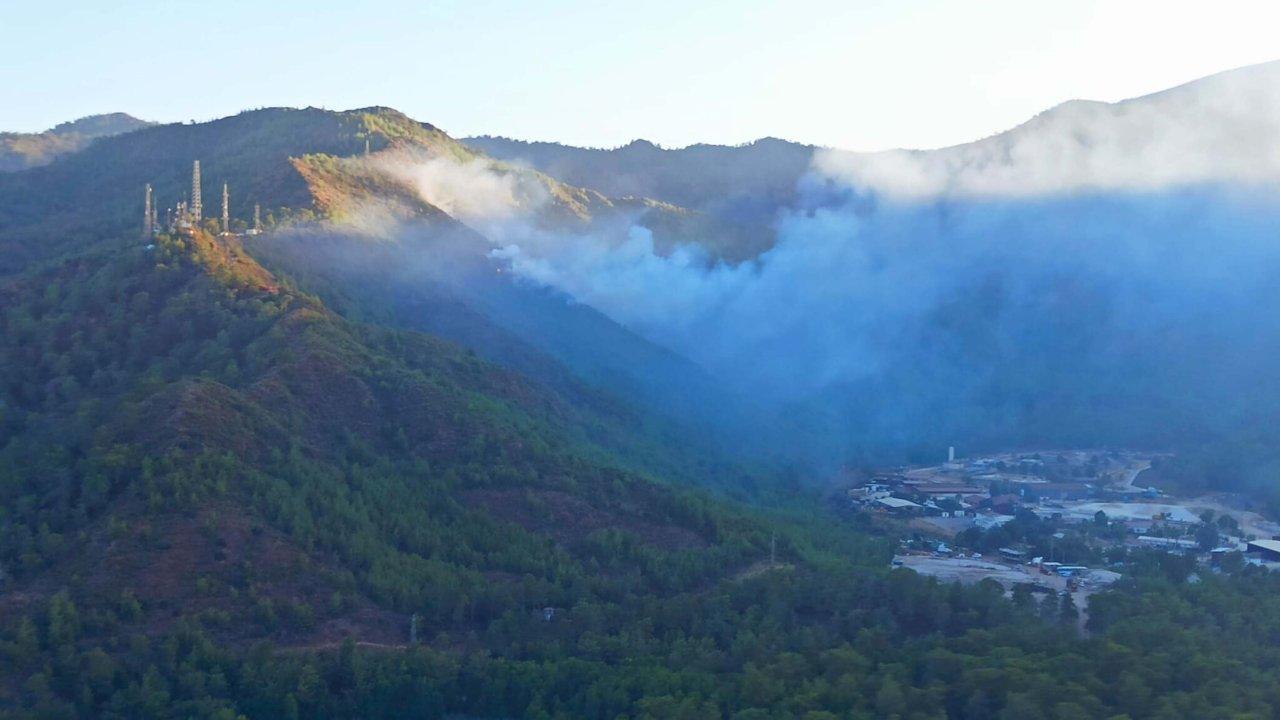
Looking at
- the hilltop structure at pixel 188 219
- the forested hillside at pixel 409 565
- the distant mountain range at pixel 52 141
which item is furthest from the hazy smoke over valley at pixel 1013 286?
the distant mountain range at pixel 52 141

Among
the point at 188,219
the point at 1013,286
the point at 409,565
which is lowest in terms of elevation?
the point at 409,565

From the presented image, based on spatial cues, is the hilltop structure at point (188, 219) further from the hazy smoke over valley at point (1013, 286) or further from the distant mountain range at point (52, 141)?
Answer: the distant mountain range at point (52, 141)

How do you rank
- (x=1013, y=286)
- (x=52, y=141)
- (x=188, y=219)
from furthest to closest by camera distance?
(x=52, y=141) < (x=1013, y=286) < (x=188, y=219)

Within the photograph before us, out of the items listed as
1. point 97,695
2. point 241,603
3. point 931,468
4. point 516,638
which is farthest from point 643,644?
point 931,468

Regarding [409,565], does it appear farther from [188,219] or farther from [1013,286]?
[1013,286]

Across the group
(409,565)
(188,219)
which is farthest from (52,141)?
(409,565)

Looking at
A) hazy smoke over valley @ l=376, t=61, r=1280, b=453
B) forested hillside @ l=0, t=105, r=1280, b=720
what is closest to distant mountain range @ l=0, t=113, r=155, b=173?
hazy smoke over valley @ l=376, t=61, r=1280, b=453

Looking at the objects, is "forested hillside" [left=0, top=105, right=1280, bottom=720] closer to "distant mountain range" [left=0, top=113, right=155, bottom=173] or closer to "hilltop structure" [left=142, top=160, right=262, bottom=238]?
"hilltop structure" [left=142, top=160, right=262, bottom=238]
